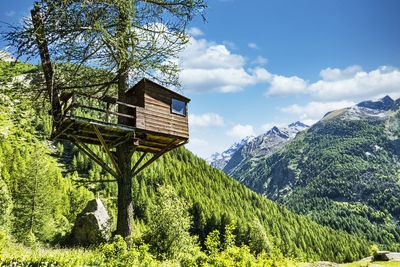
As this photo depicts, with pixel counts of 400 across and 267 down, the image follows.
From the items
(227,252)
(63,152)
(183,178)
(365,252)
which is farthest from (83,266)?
(365,252)

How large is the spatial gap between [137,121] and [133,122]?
26 centimetres

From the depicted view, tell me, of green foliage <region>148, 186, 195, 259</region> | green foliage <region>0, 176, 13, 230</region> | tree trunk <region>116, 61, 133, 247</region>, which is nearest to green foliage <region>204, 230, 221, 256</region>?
tree trunk <region>116, 61, 133, 247</region>

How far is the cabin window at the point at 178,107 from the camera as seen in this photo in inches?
554

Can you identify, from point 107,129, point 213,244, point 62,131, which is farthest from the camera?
point 107,129

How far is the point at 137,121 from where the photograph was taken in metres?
11.6

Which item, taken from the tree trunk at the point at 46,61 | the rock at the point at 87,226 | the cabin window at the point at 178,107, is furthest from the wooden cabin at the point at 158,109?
the rock at the point at 87,226

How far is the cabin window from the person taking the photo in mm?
14070

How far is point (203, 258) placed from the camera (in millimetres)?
9195

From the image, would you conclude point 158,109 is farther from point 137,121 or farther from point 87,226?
point 87,226

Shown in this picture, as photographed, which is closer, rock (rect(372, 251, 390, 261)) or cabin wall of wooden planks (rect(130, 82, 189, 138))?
cabin wall of wooden planks (rect(130, 82, 189, 138))

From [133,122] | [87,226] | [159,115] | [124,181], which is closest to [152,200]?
[87,226]

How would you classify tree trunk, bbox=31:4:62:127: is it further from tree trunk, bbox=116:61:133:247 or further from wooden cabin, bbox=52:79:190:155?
tree trunk, bbox=116:61:133:247

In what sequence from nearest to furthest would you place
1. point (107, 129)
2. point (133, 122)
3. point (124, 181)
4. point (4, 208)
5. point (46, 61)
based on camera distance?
1. point (46, 61)
2. point (107, 129)
3. point (124, 181)
4. point (133, 122)
5. point (4, 208)

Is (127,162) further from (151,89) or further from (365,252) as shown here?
(365,252)
